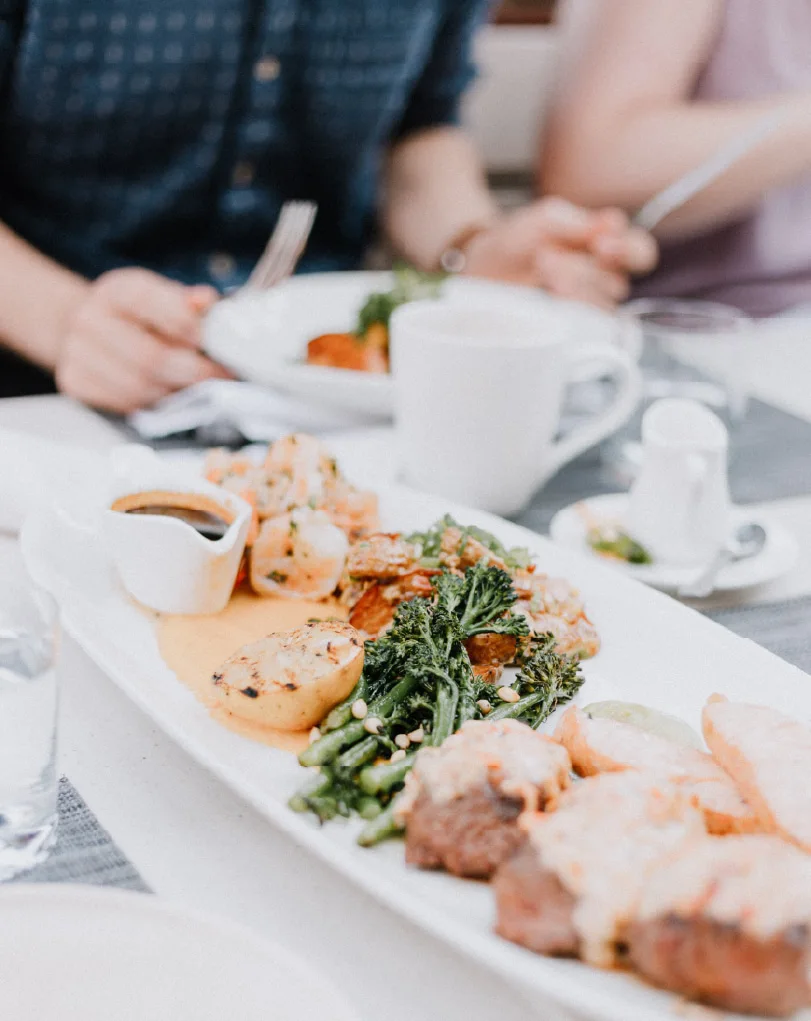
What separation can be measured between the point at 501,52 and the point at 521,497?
8.30 feet

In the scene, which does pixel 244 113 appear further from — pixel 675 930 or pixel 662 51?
pixel 675 930

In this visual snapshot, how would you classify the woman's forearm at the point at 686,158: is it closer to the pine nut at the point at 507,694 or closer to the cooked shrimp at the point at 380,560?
the cooked shrimp at the point at 380,560

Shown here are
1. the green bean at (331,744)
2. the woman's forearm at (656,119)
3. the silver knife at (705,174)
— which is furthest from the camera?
the woman's forearm at (656,119)

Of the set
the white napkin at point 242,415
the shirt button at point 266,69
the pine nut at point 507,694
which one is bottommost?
the white napkin at point 242,415

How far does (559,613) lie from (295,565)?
280 mm

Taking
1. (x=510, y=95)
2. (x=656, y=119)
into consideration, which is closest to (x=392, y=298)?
(x=656, y=119)

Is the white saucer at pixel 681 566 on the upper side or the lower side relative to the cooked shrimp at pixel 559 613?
lower

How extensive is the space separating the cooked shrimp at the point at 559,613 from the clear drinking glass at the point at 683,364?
60 centimetres

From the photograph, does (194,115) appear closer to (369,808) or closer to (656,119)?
(656,119)

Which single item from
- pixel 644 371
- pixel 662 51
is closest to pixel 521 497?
pixel 644 371

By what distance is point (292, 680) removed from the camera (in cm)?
86

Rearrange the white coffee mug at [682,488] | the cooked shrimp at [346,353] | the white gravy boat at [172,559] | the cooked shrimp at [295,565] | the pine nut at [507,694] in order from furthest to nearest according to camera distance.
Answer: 1. the cooked shrimp at [346,353]
2. the white coffee mug at [682,488]
3. the cooked shrimp at [295,565]
4. the white gravy boat at [172,559]
5. the pine nut at [507,694]

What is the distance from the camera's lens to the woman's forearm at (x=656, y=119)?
267cm

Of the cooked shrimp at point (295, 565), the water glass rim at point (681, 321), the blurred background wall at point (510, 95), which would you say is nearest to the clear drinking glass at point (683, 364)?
the water glass rim at point (681, 321)
